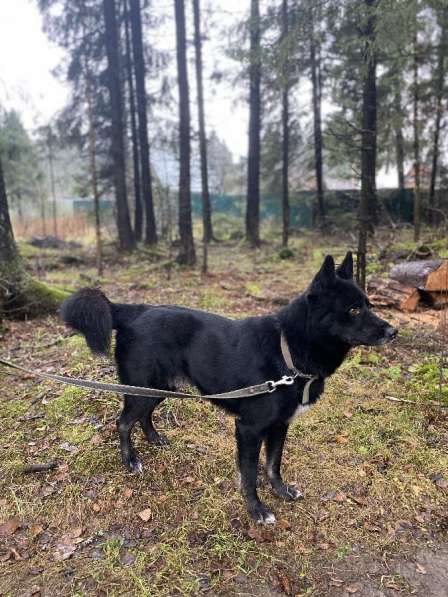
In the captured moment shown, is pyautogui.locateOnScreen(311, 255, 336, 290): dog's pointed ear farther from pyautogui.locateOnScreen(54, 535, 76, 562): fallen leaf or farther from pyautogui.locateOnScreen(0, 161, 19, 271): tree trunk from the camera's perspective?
pyautogui.locateOnScreen(0, 161, 19, 271): tree trunk

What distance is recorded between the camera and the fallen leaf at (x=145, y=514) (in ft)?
10.6

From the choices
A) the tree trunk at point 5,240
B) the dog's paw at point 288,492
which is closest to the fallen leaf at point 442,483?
the dog's paw at point 288,492

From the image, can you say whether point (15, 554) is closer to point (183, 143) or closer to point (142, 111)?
point (183, 143)

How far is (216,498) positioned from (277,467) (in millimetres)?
574

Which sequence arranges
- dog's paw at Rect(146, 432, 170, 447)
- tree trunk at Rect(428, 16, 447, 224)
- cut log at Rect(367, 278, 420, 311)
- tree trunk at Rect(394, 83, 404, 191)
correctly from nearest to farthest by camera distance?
dog's paw at Rect(146, 432, 170, 447)
cut log at Rect(367, 278, 420, 311)
tree trunk at Rect(394, 83, 404, 191)
tree trunk at Rect(428, 16, 447, 224)

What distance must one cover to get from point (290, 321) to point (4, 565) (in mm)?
2619

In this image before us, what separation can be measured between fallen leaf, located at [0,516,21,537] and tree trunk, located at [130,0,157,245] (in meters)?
16.2

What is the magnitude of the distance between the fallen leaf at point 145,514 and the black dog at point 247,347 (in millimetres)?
478

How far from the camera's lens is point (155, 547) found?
2977 millimetres

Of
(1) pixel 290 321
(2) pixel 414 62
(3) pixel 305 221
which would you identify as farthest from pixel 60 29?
Answer: (1) pixel 290 321

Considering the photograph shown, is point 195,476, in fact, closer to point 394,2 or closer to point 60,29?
point 394,2

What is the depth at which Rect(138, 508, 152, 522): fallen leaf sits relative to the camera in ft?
10.6

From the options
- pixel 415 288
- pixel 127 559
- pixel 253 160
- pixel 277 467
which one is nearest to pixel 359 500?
pixel 277 467

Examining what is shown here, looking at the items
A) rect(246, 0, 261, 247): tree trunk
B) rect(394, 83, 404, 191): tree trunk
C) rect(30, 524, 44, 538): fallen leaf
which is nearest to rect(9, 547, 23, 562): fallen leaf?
rect(30, 524, 44, 538): fallen leaf
